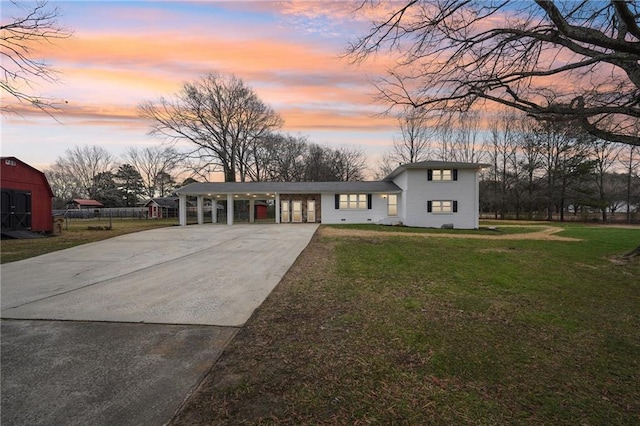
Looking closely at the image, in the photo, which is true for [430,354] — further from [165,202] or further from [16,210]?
[165,202]

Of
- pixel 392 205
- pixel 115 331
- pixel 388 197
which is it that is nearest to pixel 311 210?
pixel 388 197

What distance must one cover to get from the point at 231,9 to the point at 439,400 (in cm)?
877

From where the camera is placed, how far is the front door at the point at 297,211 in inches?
984

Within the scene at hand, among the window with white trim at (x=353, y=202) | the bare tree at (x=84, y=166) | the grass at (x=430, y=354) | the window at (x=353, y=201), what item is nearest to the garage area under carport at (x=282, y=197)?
the window at (x=353, y=201)

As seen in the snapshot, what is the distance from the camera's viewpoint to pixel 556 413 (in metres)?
2.54

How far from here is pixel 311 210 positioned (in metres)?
24.9

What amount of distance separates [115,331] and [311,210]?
21082 mm

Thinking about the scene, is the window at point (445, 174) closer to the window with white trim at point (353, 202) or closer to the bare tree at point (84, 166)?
the window with white trim at point (353, 202)

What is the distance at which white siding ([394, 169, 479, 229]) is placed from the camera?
22.0 meters

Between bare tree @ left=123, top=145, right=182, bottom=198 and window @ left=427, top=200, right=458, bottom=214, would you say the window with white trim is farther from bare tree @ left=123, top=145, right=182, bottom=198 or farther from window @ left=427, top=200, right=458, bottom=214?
bare tree @ left=123, top=145, right=182, bottom=198

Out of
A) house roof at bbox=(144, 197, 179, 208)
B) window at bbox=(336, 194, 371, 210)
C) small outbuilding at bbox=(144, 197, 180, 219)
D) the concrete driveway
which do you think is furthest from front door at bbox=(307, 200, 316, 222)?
house roof at bbox=(144, 197, 179, 208)

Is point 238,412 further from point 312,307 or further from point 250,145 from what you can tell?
point 250,145

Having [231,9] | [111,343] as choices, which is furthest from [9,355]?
[231,9]

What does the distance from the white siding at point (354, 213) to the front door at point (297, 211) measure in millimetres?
1986
